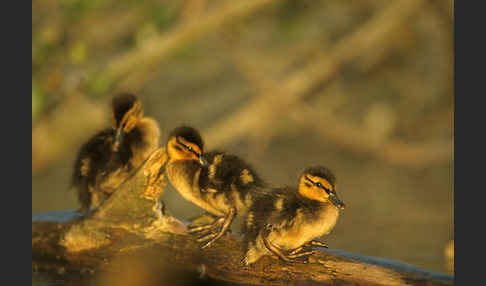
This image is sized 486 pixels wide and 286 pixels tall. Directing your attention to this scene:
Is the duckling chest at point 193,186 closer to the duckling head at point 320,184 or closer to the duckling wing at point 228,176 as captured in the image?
the duckling wing at point 228,176

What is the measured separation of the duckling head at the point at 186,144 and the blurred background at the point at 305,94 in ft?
5.39

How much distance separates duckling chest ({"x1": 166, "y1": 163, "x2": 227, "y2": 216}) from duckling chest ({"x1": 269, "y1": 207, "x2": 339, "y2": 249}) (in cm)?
17

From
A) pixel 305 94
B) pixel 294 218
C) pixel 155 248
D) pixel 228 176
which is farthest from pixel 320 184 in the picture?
pixel 305 94

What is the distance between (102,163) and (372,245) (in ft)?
8.59

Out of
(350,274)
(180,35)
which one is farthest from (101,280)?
(180,35)

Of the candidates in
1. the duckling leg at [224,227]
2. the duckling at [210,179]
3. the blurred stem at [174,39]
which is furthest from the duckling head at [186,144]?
the blurred stem at [174,39]

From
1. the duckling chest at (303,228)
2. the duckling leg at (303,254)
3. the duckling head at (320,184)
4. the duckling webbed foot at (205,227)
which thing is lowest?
the duckling leg at (303,254)

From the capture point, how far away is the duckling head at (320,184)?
3.82 feet

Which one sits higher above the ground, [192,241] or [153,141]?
[153,141]

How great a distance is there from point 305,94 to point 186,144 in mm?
3101

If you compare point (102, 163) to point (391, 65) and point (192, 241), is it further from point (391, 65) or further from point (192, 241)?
point (391, 65)

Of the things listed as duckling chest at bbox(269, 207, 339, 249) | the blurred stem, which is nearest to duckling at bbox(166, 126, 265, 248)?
duckling chest at bbox(269, 207, 339, 249)

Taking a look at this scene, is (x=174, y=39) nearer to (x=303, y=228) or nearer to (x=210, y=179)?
(x=210, y=179)

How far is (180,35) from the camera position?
3.23m
